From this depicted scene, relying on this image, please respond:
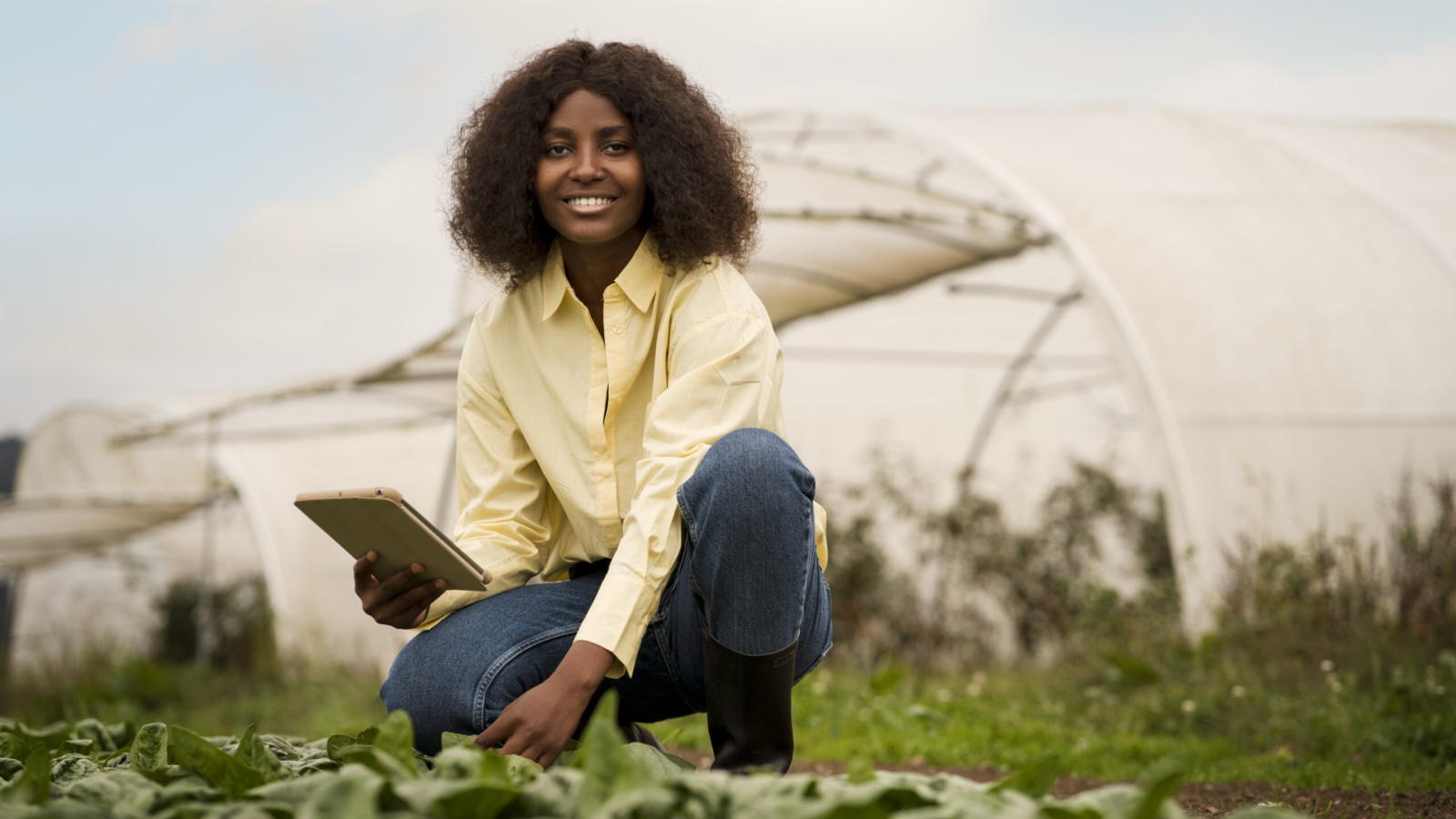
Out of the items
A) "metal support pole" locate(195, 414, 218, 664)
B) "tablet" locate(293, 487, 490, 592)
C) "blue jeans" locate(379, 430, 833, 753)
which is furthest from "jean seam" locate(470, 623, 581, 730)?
"metal support pole" locate(195, 414, 218, 664)

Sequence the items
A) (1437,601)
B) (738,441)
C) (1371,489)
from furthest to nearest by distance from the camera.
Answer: (1371,489) < (1437,601) < (738,441)

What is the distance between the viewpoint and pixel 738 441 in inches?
64.5

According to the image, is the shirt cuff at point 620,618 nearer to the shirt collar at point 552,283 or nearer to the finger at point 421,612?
the finger at point 421,612

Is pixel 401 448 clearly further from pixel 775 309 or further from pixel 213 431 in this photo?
pixel 775 309

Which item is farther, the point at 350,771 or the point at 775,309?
the point at 775,309

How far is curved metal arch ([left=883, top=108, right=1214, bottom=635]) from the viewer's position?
428 cm

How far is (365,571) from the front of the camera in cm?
183

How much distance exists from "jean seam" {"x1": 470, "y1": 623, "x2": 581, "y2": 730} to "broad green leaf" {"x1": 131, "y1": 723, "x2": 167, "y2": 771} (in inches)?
17.0

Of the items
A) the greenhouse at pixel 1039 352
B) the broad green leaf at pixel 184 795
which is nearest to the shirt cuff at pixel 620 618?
the broad green leaf at pixel 184 795

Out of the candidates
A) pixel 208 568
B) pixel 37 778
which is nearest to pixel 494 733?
pixel 37 778

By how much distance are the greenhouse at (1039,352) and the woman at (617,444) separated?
1510 mm

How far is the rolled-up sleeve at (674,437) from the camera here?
1.59 metres

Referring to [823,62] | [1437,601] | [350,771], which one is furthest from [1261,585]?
[823,62]

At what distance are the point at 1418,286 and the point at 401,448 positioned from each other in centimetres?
734
